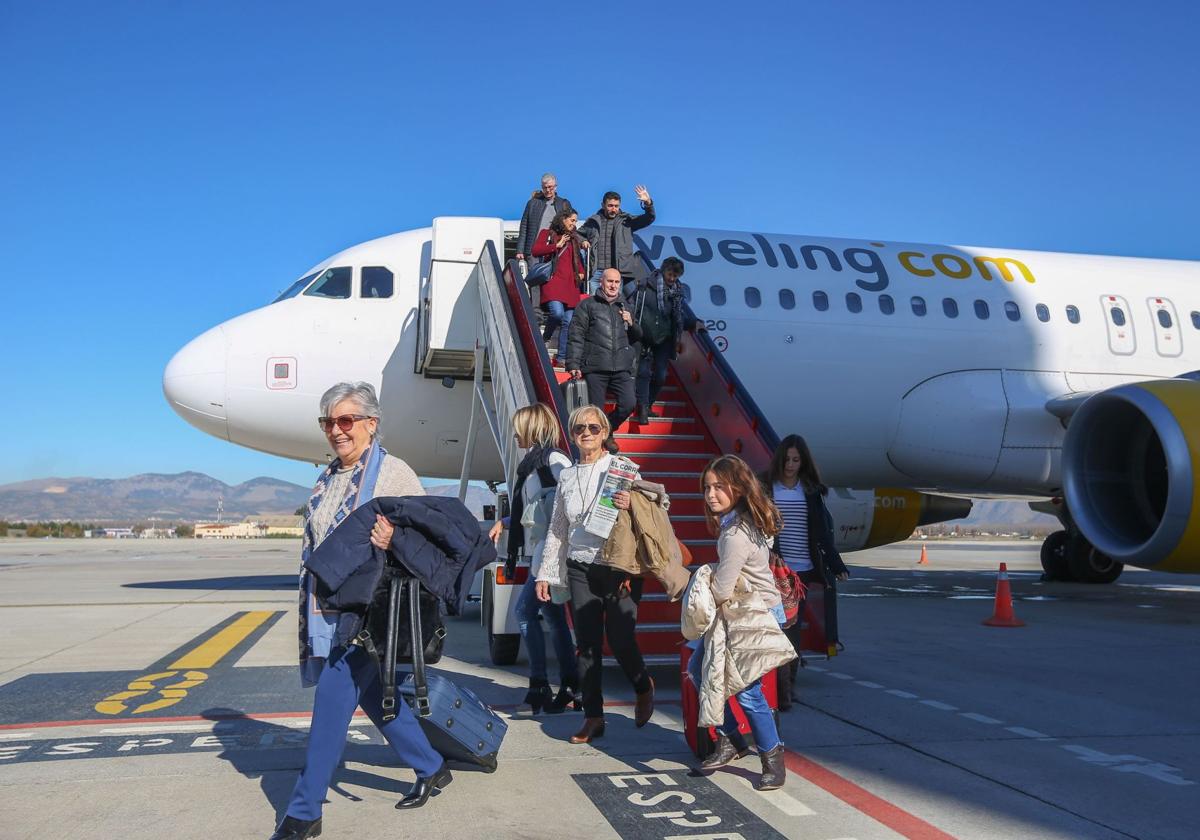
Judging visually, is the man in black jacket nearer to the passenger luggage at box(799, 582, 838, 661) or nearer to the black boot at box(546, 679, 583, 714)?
the passenger luggage at box(799, 582, 838, 661)

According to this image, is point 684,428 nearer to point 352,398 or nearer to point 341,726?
point 352,398

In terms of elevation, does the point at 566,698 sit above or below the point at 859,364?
below

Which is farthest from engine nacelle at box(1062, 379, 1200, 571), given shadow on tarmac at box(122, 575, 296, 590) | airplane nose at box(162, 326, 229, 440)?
shadow on tarmac at box(122, 575, 296, 590)

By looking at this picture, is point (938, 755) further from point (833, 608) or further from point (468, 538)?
point (468, 538)

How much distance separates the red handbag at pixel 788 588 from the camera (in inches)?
208

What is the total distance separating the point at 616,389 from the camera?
26.3 ft

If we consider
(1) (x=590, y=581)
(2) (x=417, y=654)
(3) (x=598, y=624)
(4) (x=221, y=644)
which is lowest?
(4) (x=221, y=644)

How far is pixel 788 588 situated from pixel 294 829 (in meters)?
2.93

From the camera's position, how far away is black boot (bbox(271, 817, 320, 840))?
3.50 metres

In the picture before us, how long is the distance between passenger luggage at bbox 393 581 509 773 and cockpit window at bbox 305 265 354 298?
7907mm

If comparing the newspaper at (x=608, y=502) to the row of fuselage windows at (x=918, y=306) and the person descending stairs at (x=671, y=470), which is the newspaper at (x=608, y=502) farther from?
the row of fuselage windows at (x=918, y=306)

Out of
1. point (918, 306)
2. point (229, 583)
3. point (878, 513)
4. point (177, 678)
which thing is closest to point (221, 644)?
point (177, 678)

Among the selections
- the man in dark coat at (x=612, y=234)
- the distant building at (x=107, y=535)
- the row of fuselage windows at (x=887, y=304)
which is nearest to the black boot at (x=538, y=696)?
the man in dark coat at (x=612, y=234)

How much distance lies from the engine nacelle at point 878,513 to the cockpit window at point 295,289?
7440 mm
